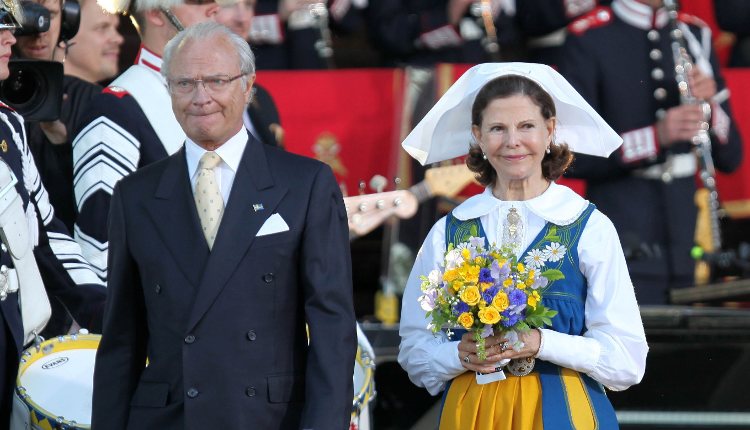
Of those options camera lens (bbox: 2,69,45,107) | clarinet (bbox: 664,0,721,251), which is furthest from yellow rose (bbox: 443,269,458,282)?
clarinet (bbox: 664,0,721,251)

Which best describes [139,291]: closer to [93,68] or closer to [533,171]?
[533,171]

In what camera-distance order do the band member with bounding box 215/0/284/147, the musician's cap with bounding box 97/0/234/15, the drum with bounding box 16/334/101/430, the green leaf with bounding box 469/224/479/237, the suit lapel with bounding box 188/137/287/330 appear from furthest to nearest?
the band member with bounding box 215/0/284/147 → the musician's cap with bounding box 97/0/234/15 → the drum with bounding box 16/334/101/430 → the green leaf with bounding box 469/224/479/237 → the suit lapel with bounding box 188/137/287/330

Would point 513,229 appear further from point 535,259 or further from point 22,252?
point 22,252

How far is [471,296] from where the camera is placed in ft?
13.5

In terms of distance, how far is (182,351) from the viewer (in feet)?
13.1

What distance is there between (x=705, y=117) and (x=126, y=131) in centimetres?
321

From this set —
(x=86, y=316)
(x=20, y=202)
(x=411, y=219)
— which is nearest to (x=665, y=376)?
(x=411, y=219)

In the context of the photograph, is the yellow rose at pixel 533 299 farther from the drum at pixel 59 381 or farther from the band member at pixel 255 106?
the band member at pixel 255 106

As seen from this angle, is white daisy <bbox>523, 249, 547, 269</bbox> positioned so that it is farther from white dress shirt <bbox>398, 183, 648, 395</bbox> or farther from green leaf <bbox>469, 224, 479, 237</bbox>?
green leaf <bbox>469, 224, 479, 237</bbox>

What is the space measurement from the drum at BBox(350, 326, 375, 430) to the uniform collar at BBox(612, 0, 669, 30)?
11.0 ft

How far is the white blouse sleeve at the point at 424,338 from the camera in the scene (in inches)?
174

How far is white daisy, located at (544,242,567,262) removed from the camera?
433cm

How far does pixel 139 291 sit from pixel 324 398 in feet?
1.93

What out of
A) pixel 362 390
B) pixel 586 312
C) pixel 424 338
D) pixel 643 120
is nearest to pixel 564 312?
pixel 586 312
